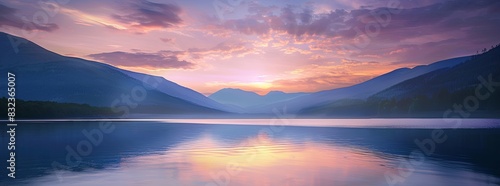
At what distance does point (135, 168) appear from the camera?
26750 millimetres

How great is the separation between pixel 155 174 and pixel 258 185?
743 cm

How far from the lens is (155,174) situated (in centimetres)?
2422

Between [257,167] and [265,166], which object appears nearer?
[257,167]

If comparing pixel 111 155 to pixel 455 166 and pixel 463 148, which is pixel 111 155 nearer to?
pixel 455 166

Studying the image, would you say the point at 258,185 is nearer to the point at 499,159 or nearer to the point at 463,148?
the point at 499,159

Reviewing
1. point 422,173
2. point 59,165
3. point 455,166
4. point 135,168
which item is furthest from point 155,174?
point 455,166

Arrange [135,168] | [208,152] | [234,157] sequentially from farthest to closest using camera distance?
[208,152], [234,157], [135,168]

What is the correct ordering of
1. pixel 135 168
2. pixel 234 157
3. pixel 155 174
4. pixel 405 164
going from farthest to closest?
1. pixel 234 157
2. pixel 405 164
3. pixel 135 168
4. pixel 155 174

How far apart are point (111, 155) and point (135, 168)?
9594 millimetres

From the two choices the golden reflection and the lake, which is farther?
the golden reflection

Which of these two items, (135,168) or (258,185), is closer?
(258,185)

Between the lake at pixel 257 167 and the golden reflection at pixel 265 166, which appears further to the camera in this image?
the golden reflection at pixel 265 166

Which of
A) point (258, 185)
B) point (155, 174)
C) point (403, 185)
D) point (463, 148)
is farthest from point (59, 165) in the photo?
point (463, 148)

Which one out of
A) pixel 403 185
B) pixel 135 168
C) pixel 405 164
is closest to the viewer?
pixel 403 185
